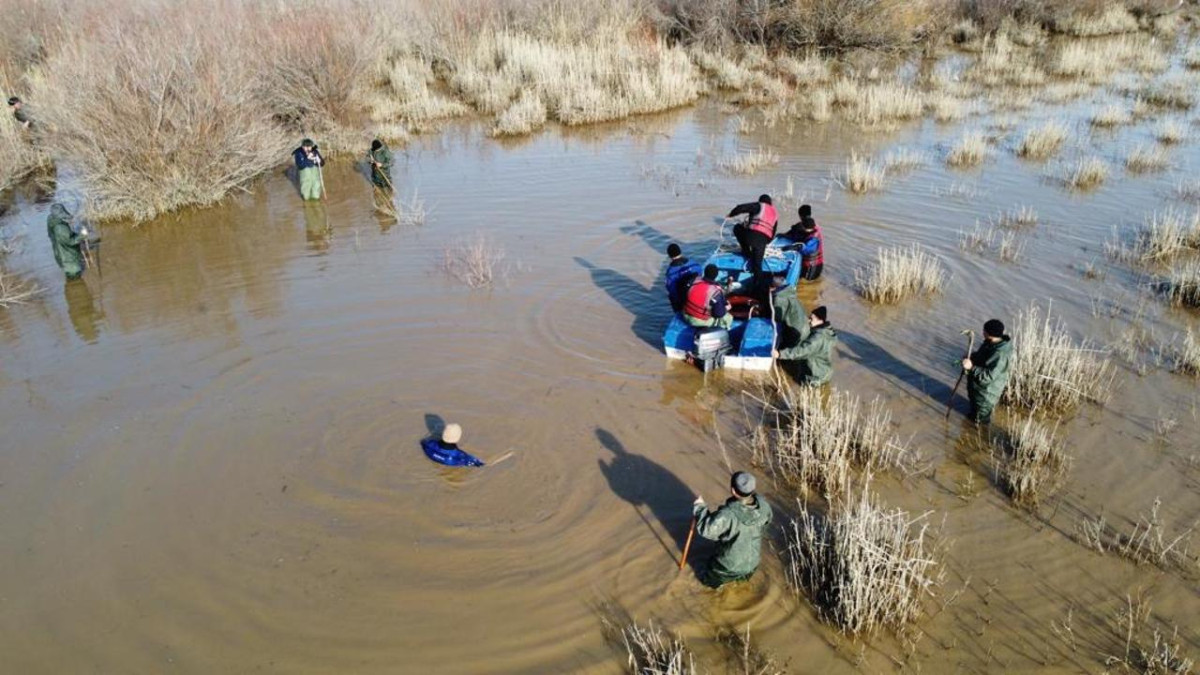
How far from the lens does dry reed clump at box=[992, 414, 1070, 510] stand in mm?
6508

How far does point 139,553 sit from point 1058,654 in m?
7.27

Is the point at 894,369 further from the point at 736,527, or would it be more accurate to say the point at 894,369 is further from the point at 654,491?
the point at 736,527

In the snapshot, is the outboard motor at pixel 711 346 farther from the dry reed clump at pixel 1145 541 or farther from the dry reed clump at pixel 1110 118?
the dry reed clump at pixel 1110 118

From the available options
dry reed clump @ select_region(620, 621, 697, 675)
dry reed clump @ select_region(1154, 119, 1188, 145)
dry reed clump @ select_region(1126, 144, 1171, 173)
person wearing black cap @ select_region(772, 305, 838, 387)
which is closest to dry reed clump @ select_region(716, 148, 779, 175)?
dry reed clump @ select_region(1126, 144, 1171, 173)

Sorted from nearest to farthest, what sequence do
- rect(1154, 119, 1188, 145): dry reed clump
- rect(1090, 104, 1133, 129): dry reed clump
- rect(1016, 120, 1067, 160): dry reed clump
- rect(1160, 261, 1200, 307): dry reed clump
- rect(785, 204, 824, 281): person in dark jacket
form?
rect(1160, 261, 1200, 307): dry reed clump
rect(785, 204, 824, 281): person in dark jacket
rect(1016, 120, 1067, 160): dry reed clump
rect(1154, 119, 1188, 145): dry reed clump
rect(1090, 104, 1133, 129): dry reed clump

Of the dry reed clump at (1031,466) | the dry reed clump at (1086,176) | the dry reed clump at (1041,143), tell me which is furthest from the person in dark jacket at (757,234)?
the dry reed clump at (1041,143)

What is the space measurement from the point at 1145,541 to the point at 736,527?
3573 mm

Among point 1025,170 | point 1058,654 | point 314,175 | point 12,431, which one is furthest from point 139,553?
point 1025,170

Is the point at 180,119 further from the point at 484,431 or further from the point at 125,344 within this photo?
the point at 484,431

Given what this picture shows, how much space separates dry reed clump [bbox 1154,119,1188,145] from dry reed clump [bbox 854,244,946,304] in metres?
11.4

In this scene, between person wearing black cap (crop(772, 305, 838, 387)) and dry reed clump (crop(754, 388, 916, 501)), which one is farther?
person wearing black cap (crop(772, 305, 838, 387))

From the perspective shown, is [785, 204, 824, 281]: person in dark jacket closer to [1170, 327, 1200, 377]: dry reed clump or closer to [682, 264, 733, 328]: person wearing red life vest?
[682, 264, 733, 328]: person wearing red life vest

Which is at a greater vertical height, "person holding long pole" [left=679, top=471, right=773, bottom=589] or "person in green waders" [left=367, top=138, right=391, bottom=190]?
"person in green waders" [left=367, top=138, right=391, bottom=190]

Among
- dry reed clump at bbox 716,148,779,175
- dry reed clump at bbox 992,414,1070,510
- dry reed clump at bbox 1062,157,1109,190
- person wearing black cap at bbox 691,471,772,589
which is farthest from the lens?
dry reed clump at bbox 716,148,779,175
